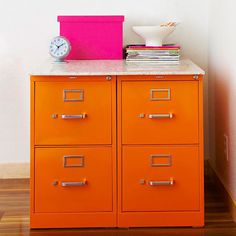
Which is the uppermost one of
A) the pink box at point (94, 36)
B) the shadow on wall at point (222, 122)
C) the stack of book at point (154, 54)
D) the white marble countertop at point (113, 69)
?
the pink box at point (94, 36)

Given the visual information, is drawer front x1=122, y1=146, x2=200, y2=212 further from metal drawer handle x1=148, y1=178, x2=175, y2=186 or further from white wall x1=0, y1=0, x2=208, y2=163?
white wall x1=0, y1=0, x2=208, y2=163

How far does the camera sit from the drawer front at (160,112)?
2.57m

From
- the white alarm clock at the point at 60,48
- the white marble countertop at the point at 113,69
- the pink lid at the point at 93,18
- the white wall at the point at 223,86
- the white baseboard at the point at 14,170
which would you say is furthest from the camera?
the white baseboard at the point at 14,170

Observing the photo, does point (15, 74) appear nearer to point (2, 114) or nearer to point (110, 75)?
point (2, 114)

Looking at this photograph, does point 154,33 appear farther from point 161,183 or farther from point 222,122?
point 161,183

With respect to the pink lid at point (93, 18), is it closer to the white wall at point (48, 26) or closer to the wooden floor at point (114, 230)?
the white wall at point (48, 26)

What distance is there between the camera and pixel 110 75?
2.56 meters

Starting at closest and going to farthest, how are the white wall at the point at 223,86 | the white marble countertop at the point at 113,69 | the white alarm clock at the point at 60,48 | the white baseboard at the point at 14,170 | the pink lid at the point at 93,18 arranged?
the white marble countertop at the point at 113,69, the white wall at the point at 223,86, the white alarm clock at the point at 60,48, the pink lid at the point at 93,18, the white baseboard at the point at 14,170

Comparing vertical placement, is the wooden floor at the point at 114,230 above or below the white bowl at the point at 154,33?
below

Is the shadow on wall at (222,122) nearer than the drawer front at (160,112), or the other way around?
the drawer front at (160,112)

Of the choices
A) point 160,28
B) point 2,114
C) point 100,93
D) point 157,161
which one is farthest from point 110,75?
point 2,114

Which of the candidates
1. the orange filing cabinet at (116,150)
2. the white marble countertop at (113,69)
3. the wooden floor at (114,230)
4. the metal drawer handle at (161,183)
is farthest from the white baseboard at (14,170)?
the metal drawer handle at (161,183)

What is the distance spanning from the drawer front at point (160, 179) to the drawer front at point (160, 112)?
0.17ft

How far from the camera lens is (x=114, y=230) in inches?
103
